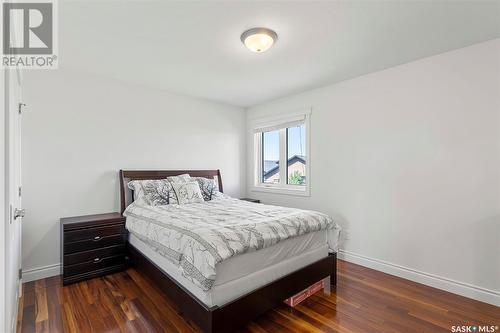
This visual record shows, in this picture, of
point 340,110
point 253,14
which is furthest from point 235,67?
point 340,110

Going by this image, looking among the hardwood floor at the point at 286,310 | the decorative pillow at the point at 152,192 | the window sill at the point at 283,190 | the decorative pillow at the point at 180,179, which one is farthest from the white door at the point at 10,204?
the window sill at the point at 283,190

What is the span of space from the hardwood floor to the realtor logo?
2005 mm

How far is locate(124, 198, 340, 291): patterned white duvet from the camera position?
1786 mm

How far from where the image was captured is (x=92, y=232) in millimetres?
2867

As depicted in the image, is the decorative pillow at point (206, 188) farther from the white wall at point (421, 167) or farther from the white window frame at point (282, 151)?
the white wall at point (421, 167)

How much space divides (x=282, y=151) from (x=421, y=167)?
213 centimetres

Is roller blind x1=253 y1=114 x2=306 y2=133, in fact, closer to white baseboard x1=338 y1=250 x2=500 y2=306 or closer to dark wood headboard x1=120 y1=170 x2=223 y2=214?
dark wood headboard x1=120 y1=170 x2=223 y2=214

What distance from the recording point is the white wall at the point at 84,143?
287 cm

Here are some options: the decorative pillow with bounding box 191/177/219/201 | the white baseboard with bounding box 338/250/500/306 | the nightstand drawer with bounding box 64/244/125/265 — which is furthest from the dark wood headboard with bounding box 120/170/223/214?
the white baseboard with bounding box 338/250/500/306

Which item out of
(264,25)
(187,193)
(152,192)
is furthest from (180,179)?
(264,25)

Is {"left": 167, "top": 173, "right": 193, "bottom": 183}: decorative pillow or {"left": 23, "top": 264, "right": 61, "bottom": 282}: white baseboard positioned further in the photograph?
{"left": 167, "top": 173, "right": 193, "bottom": 183}: decorative pillow

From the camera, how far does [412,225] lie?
112 inches

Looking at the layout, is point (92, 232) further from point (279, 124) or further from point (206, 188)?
point (279, 124)

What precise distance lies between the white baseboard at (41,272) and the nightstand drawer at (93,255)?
448mm
